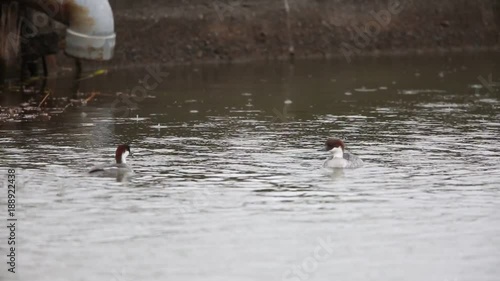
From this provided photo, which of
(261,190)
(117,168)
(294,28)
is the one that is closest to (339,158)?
(261,190)

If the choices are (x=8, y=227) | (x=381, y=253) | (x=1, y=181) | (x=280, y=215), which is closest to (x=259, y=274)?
(x=381, y=253)

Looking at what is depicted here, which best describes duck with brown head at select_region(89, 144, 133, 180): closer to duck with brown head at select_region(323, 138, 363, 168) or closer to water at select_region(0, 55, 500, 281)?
water at select_region(0, 55, 500, 281)

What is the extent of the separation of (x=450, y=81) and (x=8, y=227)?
14033mm

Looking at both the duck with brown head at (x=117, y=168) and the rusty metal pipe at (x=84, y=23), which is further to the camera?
the rusty metal pipe at (x=84, y=23)

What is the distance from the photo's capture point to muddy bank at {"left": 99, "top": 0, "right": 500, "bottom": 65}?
1055 inches

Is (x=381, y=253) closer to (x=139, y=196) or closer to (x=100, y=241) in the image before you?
(x=100, y=241)

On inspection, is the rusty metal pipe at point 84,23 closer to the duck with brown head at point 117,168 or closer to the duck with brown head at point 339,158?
the duck with brown head at point 117,168

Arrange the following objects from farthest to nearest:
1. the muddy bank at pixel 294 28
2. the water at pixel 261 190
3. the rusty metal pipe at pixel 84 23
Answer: the muddy bank at pixel 294 28 → the rusty metal pipe at pixel 84 23 → the water at pixel 261 190

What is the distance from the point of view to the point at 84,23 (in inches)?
814

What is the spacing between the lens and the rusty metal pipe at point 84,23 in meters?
20.5

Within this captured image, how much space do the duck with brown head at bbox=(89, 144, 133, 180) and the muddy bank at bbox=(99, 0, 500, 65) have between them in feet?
39.8

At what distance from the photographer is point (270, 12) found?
28.3 m

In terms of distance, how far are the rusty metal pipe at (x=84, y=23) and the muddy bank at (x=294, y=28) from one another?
175 inches

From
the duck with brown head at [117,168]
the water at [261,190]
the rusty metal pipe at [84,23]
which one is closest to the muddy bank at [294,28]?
the rusty metal pipe at [84,23]
